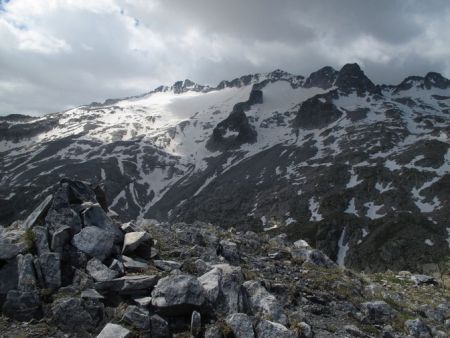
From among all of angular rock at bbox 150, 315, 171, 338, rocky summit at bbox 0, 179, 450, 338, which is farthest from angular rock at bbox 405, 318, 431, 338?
angular rock at bbox 150, 315, 171, 338

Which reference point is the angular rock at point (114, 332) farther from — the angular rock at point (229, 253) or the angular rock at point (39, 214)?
the angular rock at point (229, 253)

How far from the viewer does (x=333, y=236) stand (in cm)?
13762

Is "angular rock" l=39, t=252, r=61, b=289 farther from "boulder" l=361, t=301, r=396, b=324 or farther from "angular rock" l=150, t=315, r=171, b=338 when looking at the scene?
"boulder" l=361, t=301, r=396, b=324

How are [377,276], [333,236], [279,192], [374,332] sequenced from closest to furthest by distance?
1. [374,332]
2. [377,276]
3. [333,236]
4. [279,192]

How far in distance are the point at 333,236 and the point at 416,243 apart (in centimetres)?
2454

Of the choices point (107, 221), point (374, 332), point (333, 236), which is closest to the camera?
point (374, 332)

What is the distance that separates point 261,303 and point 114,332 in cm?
A: 475

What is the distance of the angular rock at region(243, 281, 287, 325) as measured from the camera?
1416cm

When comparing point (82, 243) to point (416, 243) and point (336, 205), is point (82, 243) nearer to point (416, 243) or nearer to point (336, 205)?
point (416, 243)

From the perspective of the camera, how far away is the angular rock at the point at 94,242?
51.0 ft

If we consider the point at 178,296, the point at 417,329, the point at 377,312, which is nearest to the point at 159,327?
the point at 178,296

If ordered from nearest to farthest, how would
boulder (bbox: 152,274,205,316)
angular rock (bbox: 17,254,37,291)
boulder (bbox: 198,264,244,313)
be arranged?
boulder (bbox: 152,274,205,316) < angular rock (bbox: 17,254,37,291) < boulder (bbox: 198,264,244,313)

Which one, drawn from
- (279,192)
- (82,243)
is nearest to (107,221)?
(82,243)

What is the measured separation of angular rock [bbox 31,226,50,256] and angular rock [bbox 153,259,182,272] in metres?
3.76
